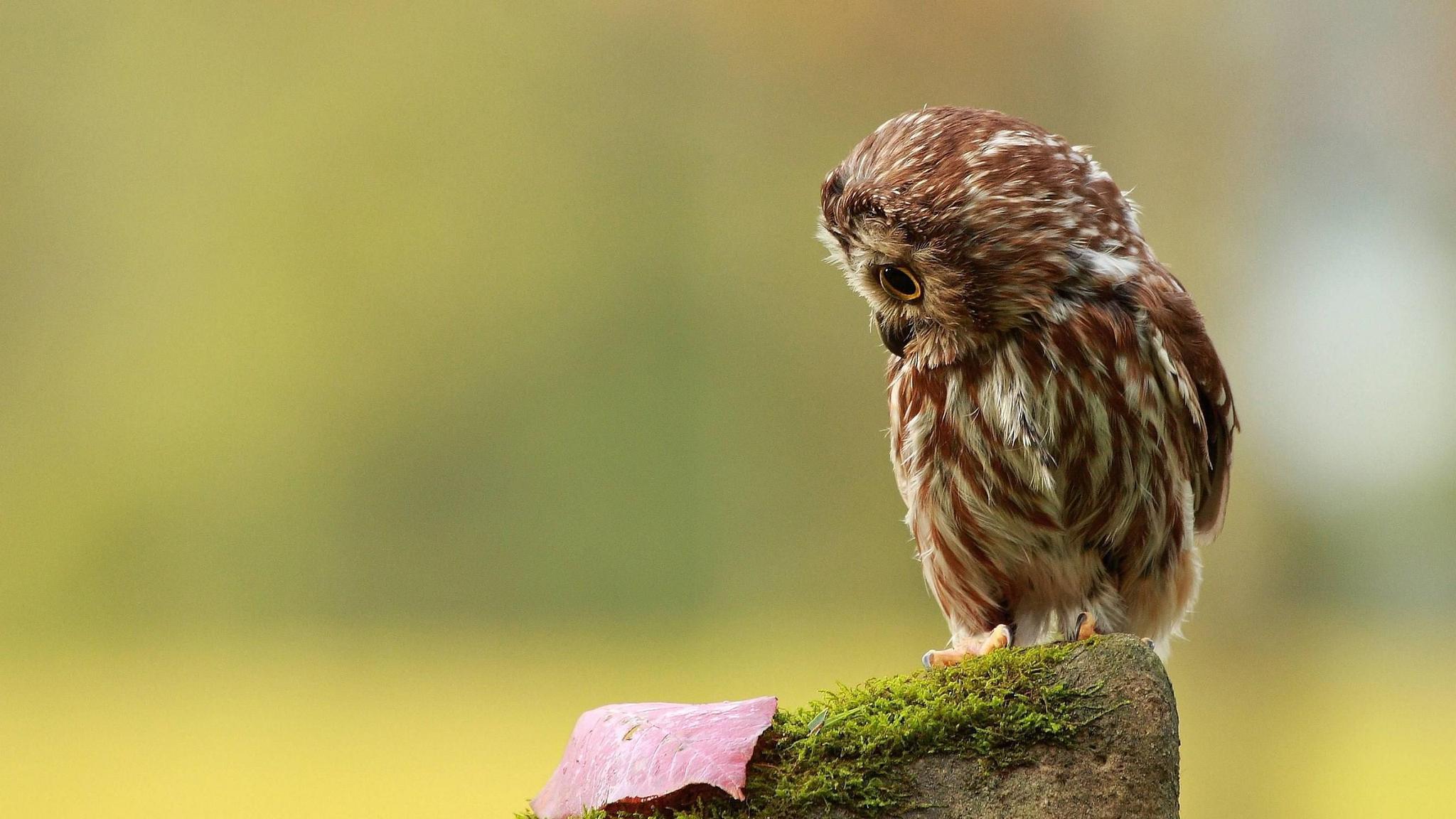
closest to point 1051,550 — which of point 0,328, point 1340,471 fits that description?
point 1340,471

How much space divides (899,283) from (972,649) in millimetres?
602

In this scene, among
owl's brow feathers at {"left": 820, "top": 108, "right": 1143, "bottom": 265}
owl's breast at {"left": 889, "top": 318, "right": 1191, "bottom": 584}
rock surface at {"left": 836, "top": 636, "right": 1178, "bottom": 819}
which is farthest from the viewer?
owl's breast at {"left": 889, "top": 318, "right": 1191, "bottom": 584}

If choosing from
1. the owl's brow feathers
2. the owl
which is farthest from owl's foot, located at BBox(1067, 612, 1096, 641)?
the owl's brow feathers

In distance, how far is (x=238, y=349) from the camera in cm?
402

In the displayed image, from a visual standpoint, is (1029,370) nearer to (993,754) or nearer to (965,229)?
(965,229)

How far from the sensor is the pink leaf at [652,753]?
1279mm

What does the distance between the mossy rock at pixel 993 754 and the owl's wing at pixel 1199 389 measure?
20.1 inches

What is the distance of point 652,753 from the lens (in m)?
1.33

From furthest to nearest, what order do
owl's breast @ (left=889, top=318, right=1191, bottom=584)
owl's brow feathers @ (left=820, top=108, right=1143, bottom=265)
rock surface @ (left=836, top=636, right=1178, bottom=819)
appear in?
owl's breast @ (left=889, top=318, right=1191, bottom=584), owl's brow feathers @ (left=820, top=108, right=1143, bottom=265), rock surface @ (left=836, top=636, right=1178, bottom=819)

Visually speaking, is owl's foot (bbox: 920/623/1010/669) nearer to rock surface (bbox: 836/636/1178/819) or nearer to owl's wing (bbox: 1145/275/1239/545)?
rock surface (bbox: 836/636/1178/819)

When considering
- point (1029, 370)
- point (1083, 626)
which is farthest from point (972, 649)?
point (1029, 370)

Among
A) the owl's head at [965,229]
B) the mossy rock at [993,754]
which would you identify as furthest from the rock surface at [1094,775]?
the owl's head at [965,229]

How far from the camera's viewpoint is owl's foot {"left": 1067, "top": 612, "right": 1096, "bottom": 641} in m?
1.71

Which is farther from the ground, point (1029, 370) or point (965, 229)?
point (965, 229)
